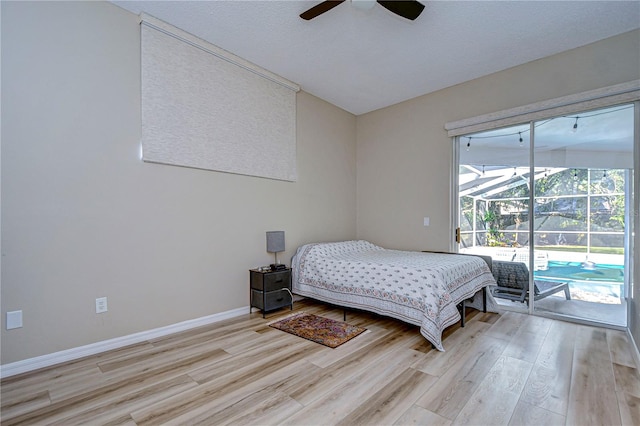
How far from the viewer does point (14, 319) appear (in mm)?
2084

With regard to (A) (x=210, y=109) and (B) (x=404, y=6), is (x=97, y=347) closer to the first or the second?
(A) (x=210, y=109)

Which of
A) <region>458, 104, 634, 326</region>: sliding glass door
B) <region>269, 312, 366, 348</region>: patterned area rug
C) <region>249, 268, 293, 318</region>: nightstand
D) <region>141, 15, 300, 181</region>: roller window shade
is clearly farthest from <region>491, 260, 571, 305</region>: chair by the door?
<region>141, 15, 300, 181</region>: roller window shade

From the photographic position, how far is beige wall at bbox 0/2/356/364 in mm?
2121

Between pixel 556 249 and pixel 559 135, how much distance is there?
1293mm

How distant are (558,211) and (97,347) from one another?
4739 mm

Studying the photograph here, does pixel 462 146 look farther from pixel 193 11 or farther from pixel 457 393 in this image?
pixel 193 11

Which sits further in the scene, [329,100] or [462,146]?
[329,100]

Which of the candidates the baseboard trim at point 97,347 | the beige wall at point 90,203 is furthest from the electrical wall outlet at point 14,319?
the baseboard trim at point 97,347

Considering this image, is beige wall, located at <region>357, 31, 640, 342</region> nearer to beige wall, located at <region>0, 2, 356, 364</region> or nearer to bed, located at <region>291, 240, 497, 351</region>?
bed, located at <region>291, 240, 497, 351</region>

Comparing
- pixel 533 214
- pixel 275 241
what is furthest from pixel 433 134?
pixel 275 241

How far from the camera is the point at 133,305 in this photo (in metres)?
2.62

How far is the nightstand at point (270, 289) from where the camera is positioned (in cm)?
329

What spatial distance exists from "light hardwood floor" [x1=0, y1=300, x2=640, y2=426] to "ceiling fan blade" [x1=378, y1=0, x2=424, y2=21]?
2.64 metres

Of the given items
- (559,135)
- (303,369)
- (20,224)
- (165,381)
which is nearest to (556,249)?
(559,135)
